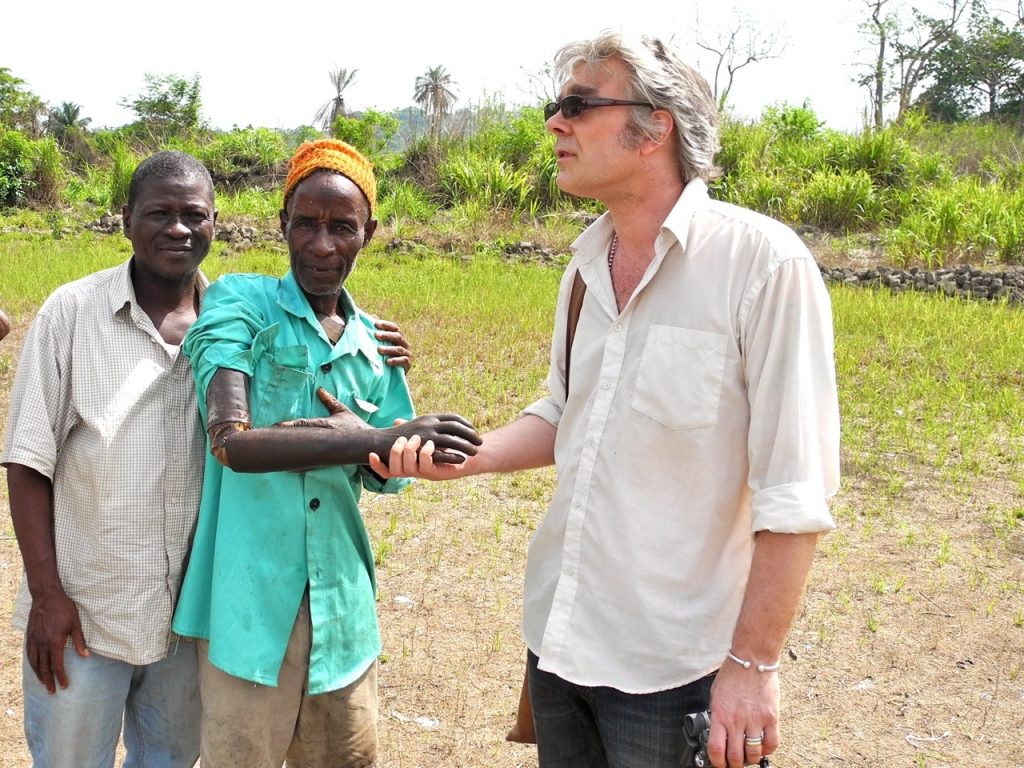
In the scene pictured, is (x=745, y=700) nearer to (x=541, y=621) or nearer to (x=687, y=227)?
(x=541, y=621)

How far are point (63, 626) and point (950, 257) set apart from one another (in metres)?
12.2

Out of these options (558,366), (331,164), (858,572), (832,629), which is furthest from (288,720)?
(858,572)

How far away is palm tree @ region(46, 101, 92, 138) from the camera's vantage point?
103ft

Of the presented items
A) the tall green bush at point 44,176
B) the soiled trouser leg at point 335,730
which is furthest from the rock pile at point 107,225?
the soiled trouser leg at point 335,730

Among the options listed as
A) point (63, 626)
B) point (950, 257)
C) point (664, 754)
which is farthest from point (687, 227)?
point (950, 257)

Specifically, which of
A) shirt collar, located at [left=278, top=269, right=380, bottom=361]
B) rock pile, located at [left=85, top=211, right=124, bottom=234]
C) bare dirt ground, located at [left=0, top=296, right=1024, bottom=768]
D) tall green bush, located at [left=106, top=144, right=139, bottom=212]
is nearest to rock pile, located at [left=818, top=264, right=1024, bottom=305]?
bare dirt ground, located at [left=0, top=296, right=1024, bottom=768]

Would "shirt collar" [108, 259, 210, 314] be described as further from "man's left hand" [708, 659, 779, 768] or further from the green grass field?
the green grass field

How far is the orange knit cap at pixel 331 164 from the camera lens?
2.18 m

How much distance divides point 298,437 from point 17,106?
102ft

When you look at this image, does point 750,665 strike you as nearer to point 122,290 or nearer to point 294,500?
point 294,500

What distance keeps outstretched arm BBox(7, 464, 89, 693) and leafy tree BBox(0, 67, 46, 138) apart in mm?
29916

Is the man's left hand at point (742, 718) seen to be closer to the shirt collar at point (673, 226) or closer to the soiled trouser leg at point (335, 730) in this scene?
the shirt collar at point (673, 226)

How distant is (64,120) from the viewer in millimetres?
36688

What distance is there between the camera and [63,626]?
2.08m
